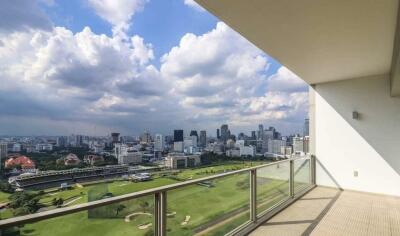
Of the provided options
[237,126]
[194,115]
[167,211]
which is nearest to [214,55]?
[237,126]

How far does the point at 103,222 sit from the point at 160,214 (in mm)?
677

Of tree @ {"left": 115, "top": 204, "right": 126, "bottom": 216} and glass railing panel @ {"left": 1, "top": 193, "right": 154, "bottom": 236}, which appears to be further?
tree @ {"left": 115, "top": 204, "right": 126, "bottom": 216}

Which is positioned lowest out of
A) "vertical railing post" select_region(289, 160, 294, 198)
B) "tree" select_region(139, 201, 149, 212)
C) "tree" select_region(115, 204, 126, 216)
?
"vertical railing post" select_region(289, 160, 294, 198)

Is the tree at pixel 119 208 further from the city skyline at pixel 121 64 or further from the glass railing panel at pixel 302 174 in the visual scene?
the glass railing panel at pixel 302 174

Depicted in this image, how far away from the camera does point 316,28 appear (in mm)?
3547

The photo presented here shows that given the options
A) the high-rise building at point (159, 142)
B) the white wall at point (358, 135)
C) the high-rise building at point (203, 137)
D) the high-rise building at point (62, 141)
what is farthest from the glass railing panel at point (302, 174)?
the high-rise building at point (159, 142)

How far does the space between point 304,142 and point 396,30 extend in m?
4.98

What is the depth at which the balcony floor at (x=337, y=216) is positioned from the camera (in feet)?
13.2

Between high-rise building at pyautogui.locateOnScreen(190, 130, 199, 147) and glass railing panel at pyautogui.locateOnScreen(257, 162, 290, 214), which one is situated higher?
high-rise building at pyautogui.locateOnScreen(190, 130, 199, 147)

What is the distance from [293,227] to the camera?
4.13 metres

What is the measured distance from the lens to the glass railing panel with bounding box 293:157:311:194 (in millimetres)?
6145

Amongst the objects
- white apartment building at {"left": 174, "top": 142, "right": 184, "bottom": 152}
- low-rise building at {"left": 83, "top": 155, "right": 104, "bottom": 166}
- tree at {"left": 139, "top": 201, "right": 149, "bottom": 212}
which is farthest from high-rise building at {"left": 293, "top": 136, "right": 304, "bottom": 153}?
white apartment building at {"left": 174, "top": 142, "right": 184, "bottom": 152}

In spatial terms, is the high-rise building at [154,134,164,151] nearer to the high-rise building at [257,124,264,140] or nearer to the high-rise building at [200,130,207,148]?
the high-rise building at [200,130,207,148]

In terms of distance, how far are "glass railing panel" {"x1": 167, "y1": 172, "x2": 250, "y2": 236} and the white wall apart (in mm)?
3836
